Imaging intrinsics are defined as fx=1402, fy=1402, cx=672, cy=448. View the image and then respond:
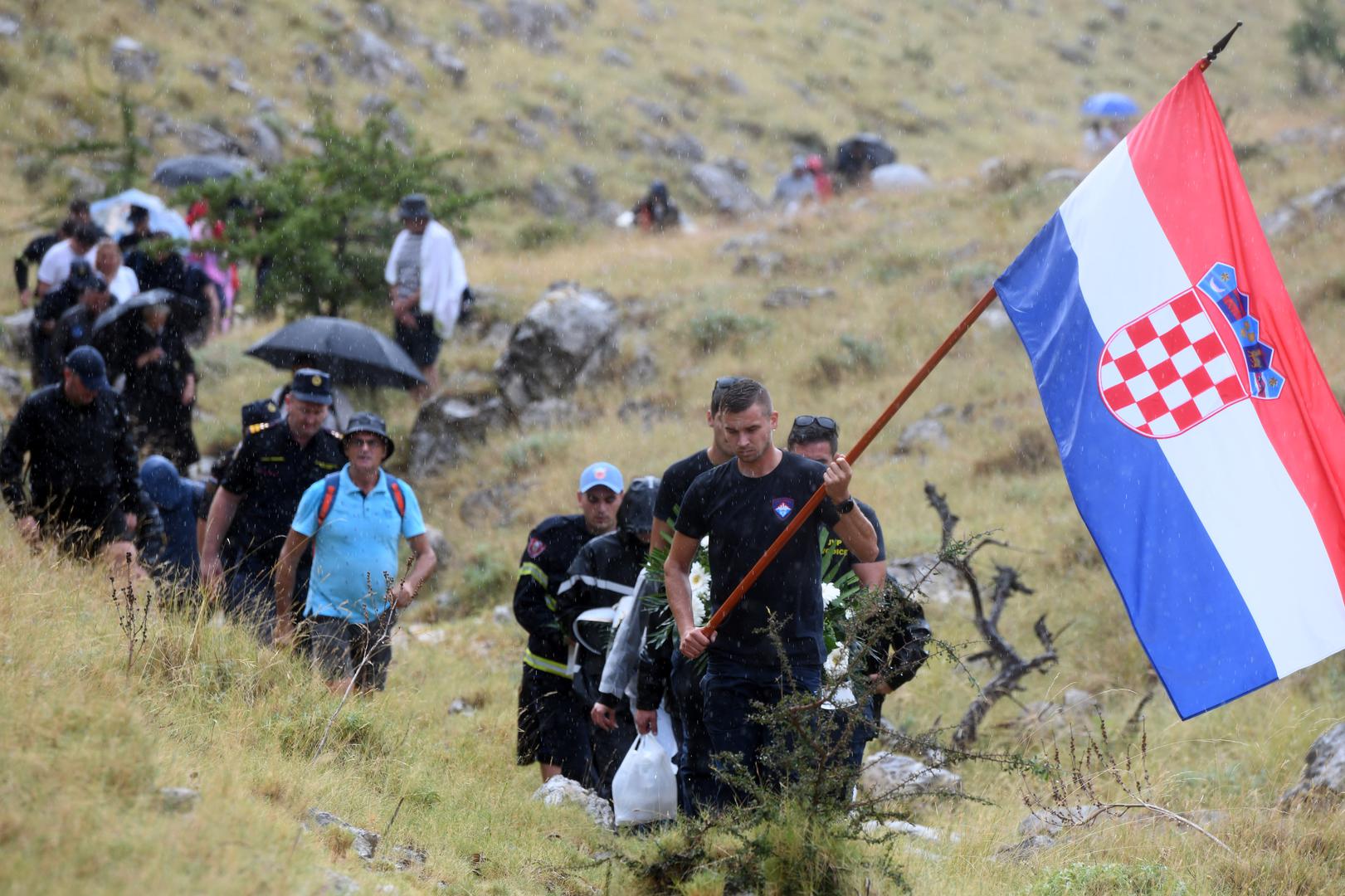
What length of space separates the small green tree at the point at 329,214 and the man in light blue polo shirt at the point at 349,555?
9263 millimetres

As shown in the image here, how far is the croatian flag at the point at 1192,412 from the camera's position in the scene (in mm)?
4965

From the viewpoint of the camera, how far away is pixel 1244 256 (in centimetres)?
534

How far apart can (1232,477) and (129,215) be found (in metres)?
15.0

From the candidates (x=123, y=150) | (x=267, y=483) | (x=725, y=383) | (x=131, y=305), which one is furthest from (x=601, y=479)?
(x=123, y=150)

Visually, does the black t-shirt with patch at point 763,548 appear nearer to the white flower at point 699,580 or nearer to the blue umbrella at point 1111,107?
the white flower at point 699,580

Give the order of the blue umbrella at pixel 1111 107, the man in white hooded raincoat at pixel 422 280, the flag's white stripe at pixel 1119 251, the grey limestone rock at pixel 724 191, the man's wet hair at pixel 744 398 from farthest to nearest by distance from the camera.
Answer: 1. the grey limestone rock at pixel 724 191
2. the blue umbrella at pixel 1111 107
3. the man in white hooded raincoat at pixel 422 280
4. the flag's white stripe at pixel 1119 251
5. the man's wet hair at pixel 744 398

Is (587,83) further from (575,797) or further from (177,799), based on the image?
(177,799)

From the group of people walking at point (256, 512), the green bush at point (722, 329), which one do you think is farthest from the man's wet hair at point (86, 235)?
the green bush at point (722, 329)

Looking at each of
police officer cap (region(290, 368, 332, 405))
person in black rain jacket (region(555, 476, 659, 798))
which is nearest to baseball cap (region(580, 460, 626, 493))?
person in black rain jacket (region(555, 476, 659, 798))

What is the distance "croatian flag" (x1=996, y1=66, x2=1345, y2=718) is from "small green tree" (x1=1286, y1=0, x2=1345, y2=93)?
39.2 meters

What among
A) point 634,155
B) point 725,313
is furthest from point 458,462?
point 634,155

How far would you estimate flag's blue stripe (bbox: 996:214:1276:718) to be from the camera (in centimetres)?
492

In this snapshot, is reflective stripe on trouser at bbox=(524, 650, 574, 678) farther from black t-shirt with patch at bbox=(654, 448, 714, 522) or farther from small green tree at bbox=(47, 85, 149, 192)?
small green tree at bbox=(47, 85, 149, 192)

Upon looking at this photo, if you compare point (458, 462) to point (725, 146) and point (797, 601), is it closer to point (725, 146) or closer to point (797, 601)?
point (797, 601)
